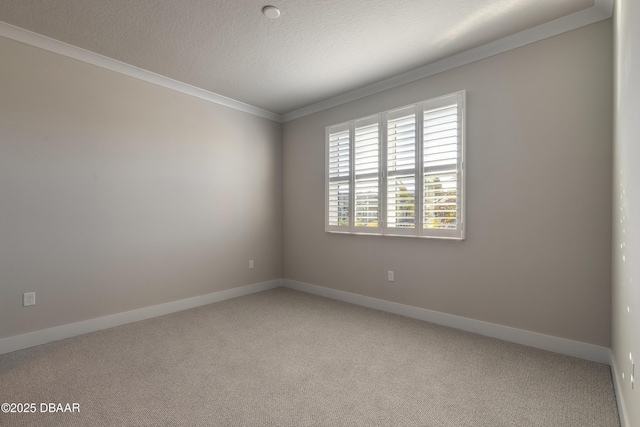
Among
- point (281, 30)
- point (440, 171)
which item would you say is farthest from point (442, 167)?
point (281, 30)

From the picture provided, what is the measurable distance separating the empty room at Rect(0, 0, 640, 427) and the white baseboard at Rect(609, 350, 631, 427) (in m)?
0.03

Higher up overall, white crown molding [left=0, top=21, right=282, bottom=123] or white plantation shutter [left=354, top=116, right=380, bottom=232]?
white crown molding [left=0, top=21, right=282, bottom=123]

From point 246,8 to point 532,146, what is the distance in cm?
262

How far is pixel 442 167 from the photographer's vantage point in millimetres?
3271

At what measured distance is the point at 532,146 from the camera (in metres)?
2.75

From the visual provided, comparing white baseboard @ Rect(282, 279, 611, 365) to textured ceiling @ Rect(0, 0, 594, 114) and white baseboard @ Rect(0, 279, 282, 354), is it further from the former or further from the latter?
textured ceiling @ Rect(0, 0, 594, 114)

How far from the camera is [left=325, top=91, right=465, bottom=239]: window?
3.22m

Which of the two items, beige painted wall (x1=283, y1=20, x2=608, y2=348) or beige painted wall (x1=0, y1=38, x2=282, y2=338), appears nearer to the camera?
beige painted wall (x1=283, y1=20, x2=608, y2=348)

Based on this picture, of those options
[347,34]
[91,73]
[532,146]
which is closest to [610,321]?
[532,146]

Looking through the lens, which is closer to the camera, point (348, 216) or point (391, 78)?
point (391, 78)

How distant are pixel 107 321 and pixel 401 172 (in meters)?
3.48

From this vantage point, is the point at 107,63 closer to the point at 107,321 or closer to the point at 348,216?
the point at 107,321

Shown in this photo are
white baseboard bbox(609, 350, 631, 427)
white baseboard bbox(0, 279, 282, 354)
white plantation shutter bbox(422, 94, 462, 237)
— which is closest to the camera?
white baseboard bbox(609, 350, 631, 427)

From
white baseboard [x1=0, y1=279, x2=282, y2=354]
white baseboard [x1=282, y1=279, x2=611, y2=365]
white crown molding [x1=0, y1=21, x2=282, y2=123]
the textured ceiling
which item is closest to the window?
the textured ceiling
